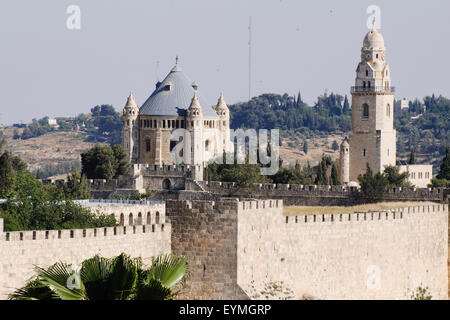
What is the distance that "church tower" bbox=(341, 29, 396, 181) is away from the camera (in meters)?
110

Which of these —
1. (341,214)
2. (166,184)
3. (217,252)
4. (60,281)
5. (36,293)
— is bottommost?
(36,293)

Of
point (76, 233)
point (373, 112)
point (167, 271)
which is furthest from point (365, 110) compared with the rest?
point (167, 271)

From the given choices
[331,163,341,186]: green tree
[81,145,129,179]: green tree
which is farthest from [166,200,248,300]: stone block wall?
[331,163,341,186]: green tree

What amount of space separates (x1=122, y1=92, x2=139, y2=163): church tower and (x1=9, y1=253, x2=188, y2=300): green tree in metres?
67.4

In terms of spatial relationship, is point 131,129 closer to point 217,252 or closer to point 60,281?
point 217,252

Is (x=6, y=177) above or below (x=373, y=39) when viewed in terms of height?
below

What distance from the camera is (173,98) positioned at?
106000 millimetres

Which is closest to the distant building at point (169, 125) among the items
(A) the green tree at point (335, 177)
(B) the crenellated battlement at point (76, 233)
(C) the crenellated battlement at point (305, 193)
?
(A) the green tree at point (335, 177)

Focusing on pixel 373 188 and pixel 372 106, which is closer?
pixel 373 188

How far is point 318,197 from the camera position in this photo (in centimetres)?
7912

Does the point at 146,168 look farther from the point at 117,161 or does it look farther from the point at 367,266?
the point at 367,266

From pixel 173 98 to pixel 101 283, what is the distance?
7022 centimetres

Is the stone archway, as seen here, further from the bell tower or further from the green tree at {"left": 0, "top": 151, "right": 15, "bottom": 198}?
the bell tower
